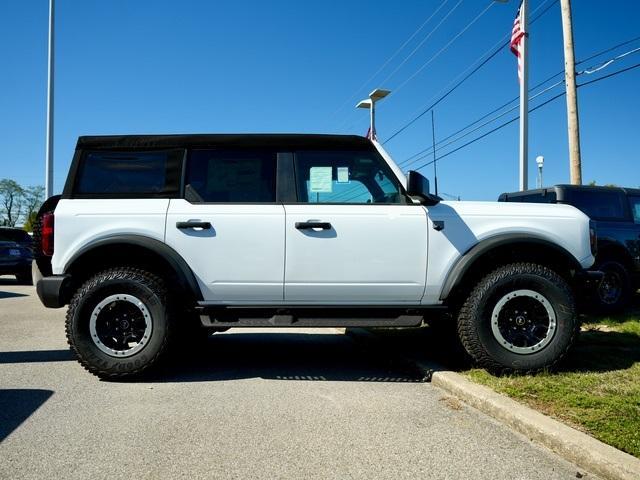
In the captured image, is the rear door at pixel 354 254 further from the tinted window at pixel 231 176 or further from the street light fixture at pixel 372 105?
the street light fixture at pixel 372 105

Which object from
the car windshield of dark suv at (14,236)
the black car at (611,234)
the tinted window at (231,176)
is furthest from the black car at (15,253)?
the black car at (611,234)

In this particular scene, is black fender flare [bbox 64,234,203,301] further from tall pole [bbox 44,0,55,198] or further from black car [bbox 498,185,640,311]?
tall pole [bbox 44,0,55,198]

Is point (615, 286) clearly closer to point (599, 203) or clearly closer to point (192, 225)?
point (599, 203)

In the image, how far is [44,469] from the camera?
Result: 291cm

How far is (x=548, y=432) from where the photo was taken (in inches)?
128

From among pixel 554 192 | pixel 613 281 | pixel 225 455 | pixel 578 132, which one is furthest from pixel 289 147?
pixel 578 132

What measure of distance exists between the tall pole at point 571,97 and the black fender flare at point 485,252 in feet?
31.9

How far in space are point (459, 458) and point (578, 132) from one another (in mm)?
12621

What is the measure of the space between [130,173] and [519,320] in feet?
12.1

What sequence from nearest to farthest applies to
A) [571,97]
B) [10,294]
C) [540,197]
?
1. [540,197]
2. [10,294]
3. [571,97]

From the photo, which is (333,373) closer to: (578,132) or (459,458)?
(459,458)

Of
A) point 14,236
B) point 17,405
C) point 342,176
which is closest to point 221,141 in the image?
point 342,176

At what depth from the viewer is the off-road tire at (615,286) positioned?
27.6 feet

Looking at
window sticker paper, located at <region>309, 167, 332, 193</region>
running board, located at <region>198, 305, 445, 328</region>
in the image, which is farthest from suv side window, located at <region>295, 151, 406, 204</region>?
running board, located at <region>198, 305, 445, 328</region>
